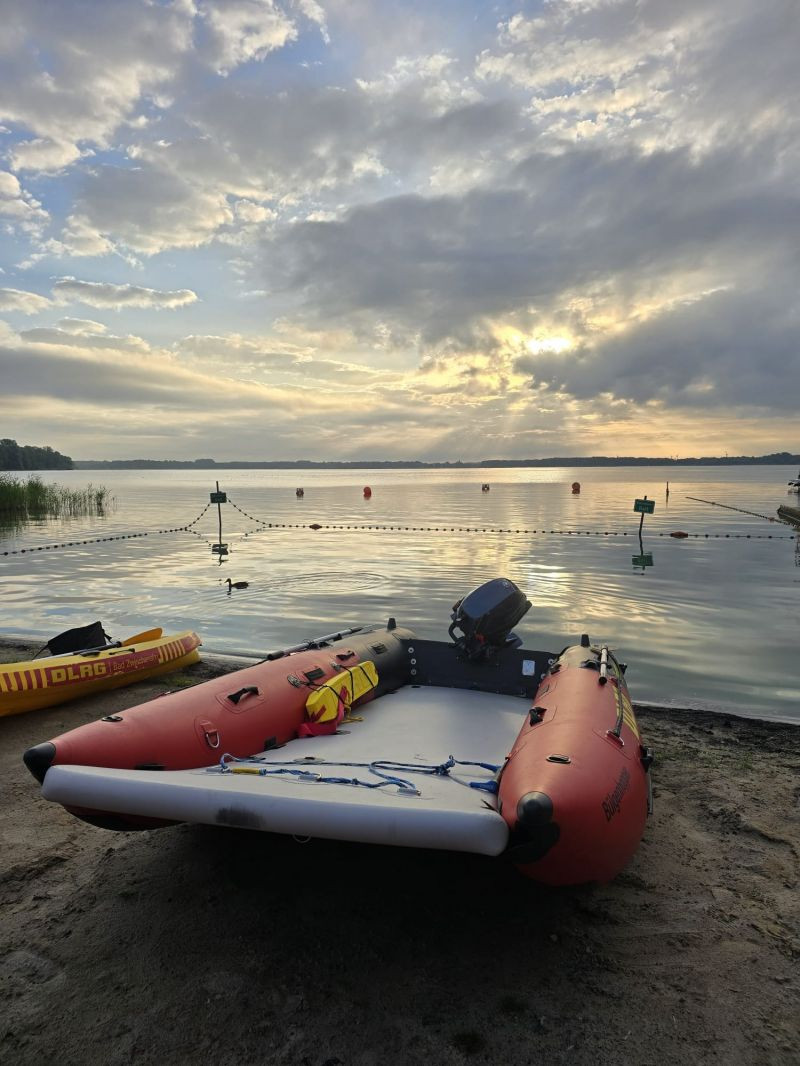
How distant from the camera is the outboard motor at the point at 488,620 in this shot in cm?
652

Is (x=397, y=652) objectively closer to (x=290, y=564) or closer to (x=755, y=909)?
(x=755, y=909)

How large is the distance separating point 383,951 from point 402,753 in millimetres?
1523

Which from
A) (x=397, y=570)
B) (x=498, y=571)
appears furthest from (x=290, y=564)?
(x=498, y=571)

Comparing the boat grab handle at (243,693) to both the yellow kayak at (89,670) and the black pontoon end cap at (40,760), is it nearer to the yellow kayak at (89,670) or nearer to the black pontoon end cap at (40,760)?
the black pontoon end cap at (40,760)

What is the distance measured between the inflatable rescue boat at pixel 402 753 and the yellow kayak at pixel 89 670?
2757mm

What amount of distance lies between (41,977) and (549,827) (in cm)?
255

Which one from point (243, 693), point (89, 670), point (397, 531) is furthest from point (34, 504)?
point (243, 693)

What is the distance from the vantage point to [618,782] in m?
3.54

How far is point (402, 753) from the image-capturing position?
4.64 meters

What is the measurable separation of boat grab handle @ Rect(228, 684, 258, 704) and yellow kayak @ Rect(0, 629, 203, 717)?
126 inches

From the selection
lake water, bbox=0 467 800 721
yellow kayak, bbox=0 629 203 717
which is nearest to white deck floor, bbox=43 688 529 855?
yellow kayak, bbox=0 629 203 717

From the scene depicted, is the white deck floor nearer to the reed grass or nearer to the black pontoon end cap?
the black pontoon end cap

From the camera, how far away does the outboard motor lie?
652 centimetres

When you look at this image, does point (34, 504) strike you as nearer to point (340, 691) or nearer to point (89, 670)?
point (89, 670)
